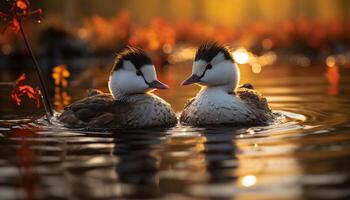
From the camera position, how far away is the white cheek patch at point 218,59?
37.6 ft

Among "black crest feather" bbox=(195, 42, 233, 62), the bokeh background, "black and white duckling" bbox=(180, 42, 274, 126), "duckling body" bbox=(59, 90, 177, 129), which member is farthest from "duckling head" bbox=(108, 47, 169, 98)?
the bokeh background

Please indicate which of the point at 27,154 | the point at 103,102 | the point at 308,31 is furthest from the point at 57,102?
the point at 308,31

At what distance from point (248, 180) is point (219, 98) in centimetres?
444

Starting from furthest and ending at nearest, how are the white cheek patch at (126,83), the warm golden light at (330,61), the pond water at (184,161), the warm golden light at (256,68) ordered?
the warm golden light at (330,61) < the warm golden light at (256,68) < the white cheek patch at (126,83) < the pond water at (184,161)

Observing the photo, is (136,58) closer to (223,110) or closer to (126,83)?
(126,83)

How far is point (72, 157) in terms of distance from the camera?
327 inches

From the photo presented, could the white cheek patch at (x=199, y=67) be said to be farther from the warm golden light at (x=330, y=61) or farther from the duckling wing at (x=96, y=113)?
the warm golden light at (x=330, y=61)

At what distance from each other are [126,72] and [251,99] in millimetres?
1928

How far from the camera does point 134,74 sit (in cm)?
1126

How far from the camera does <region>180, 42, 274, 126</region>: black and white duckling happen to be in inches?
436

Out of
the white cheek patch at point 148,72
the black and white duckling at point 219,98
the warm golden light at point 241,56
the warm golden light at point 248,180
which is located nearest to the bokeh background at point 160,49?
the warm golden light at point 241,56

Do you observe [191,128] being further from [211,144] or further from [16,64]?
[16,64]

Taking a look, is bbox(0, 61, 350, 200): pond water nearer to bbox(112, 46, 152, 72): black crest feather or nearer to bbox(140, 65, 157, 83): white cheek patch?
bbox(140, 65, 157, 83): white cheek patch

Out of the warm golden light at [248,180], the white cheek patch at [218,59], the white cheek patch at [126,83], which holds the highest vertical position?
the white cheek patch at [218,59]
